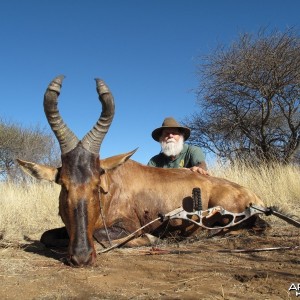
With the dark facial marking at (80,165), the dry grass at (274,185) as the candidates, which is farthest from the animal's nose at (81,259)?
the dry grass at (274,185)

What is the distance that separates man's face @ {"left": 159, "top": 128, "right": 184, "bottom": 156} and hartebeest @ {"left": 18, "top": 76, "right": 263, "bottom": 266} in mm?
1309

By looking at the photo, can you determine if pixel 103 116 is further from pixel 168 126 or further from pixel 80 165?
pixel 168 126

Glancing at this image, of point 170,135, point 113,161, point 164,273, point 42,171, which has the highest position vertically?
point 170,135

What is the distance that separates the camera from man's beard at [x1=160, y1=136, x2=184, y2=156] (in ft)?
23.2

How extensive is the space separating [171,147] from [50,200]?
3551 millimetres

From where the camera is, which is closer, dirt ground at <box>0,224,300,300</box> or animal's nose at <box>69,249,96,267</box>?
dirt ground at <box>0,224,300,300</box>

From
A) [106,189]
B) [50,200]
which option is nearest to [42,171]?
[106,189]

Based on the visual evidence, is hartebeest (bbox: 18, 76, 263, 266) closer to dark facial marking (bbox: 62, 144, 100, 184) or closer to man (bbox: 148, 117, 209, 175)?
dark facial marking (bbox: 62, 144, 100, 184)

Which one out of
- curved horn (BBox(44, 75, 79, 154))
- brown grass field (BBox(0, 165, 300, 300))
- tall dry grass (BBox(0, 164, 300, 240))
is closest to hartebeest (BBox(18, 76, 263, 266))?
curved horn (BBox(44, 75, 79, 154))

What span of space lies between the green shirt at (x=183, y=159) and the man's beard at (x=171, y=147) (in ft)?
0.37

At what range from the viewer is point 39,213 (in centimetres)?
859

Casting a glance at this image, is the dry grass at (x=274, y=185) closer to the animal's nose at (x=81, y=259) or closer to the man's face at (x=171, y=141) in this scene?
the man's face at (x=171, y=141)

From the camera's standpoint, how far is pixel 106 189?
453 cm

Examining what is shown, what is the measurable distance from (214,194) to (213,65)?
1090 cm
